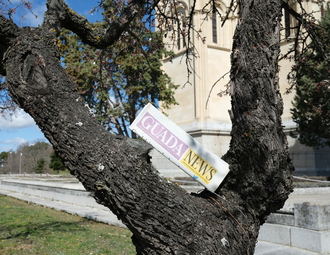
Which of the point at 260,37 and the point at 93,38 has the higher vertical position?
the point at 93,38

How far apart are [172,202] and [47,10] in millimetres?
2019

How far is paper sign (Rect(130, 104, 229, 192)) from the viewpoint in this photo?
233cm

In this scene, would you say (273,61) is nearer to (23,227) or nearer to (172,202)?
(172,202)

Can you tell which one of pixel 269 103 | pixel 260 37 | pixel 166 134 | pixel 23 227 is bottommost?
pixel 23 227

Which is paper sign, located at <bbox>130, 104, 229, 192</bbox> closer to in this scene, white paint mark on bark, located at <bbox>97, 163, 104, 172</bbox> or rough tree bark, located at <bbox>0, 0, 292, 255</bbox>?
rough tree bark, located at <bbox>0, 0, 292, 255</bbox>

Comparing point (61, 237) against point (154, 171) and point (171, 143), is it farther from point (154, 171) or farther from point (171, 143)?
point (171, 143)

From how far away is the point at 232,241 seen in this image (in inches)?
97.1

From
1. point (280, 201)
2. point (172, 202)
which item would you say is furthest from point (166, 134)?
point (280, 201)

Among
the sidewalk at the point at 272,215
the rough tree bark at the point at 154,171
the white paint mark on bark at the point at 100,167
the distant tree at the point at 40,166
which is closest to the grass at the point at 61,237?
→ the sidewalk at the point at 272,215

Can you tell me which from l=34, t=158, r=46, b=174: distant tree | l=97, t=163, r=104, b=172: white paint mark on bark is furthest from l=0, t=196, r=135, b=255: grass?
l=34, t=158, r=46, b=174: distant tree

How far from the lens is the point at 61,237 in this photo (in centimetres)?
860

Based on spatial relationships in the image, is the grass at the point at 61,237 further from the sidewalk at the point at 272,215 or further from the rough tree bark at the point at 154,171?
the rough tree bark at the point at 154,171

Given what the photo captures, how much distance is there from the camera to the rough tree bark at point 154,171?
2.34 metres

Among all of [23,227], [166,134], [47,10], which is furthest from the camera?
[23,227]
